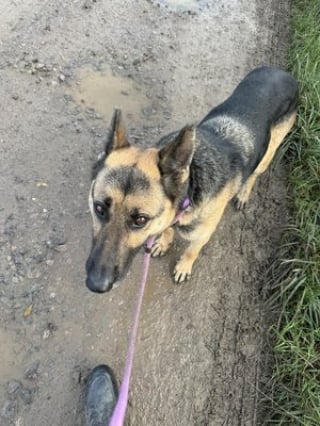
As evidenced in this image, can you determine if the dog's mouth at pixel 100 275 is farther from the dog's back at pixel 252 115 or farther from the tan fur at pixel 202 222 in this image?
the dog's back at pixel 252 115

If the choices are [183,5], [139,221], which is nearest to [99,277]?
[139,221]

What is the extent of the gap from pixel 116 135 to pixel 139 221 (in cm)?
61

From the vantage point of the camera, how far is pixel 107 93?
16.6 feet

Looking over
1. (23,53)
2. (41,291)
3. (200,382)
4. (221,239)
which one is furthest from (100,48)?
(200,382)

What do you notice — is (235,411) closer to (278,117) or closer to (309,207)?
(309,207)

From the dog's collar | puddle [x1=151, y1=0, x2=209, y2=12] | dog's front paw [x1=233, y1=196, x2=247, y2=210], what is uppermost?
puddle [x1=151, y1=0, x2=209, y2=12]

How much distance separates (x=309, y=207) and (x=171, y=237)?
1.44 metres

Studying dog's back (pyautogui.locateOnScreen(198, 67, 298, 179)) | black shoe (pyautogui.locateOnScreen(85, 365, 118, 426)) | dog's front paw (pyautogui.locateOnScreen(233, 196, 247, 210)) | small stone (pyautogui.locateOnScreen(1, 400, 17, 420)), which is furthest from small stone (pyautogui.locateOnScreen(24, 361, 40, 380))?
dog's front paw (pyautogui.locateOnScreen(233, 196, 247, 210))

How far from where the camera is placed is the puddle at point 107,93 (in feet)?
16.2

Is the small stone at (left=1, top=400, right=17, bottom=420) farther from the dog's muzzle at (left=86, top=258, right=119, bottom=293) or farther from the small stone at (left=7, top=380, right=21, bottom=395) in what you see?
the dog's muzzle at (left=86, top=258, right=119, bottom=293)

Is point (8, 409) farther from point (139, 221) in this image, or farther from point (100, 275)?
point (139, 221)

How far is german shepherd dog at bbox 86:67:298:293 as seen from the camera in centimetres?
274

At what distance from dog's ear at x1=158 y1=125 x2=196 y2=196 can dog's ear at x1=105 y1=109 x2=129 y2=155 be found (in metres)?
0.30

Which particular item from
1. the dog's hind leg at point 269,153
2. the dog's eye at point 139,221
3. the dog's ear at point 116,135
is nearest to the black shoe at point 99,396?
the dog's eye at point 139,221
